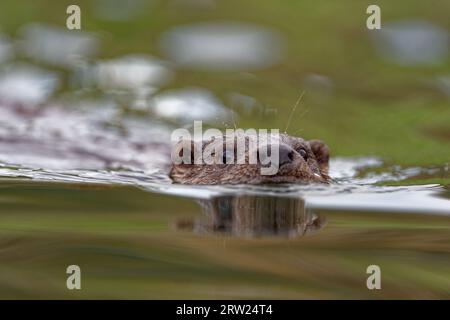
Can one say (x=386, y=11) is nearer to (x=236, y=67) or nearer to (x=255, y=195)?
(x=236, y=67)

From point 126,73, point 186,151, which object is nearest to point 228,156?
point 186,151

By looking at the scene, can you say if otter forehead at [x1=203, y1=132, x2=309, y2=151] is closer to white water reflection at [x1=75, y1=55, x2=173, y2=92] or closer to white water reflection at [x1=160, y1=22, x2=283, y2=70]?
white water reflection at [x1=75, y1=55, x2=173, y2=92]

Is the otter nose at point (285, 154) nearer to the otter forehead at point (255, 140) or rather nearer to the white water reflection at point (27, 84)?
the otter forehead at point (255, 140)

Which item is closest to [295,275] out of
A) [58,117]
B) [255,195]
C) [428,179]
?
[255,195]

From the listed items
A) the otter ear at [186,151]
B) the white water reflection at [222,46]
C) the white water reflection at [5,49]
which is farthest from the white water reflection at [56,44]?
the otter ear at [186,151]

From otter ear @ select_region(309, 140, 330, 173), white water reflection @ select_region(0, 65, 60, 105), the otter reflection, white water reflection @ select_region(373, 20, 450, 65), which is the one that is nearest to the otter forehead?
otter ear @ select_region(309, 140, 330, 173)
